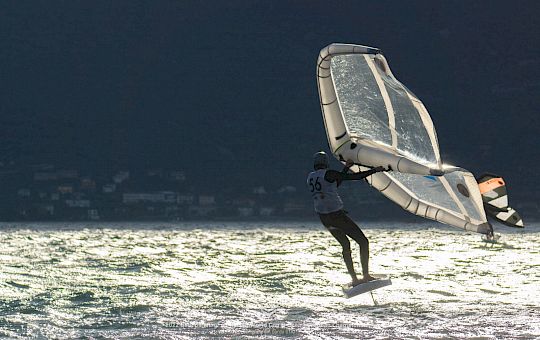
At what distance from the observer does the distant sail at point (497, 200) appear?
738 inches

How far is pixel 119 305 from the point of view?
20672 mm

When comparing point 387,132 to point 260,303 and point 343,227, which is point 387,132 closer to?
point 343,227

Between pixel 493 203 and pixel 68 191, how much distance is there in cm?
16245

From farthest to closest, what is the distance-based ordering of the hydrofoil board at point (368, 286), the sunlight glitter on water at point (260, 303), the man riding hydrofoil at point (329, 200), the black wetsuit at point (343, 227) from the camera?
the hydrofoil board at point (368, 286) → the man riding hydrofoil at point (329, 200) → the black wetsuit at point (343, 227) → the sunlight glitter on water at point (260, 303)

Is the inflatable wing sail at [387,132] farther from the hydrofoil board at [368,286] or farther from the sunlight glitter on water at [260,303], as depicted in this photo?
the sunlight glitter on water at [260,303]

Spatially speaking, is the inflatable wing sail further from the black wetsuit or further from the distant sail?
the black wetsuit

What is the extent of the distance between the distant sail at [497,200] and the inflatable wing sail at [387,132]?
205 mm

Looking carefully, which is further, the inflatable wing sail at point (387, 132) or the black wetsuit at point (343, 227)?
the inflatable wing sail at point (387, 132)

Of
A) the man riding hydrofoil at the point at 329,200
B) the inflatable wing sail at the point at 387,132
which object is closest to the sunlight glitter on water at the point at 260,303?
the man riding hydrofoil at the point at 329,200

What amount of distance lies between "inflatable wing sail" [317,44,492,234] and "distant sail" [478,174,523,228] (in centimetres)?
20

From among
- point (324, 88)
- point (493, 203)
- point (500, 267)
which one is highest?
point (324, 88)

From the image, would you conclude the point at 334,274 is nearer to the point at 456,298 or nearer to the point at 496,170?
the point at 456,298

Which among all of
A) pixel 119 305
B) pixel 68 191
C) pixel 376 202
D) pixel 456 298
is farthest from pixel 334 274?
pixel 68 191

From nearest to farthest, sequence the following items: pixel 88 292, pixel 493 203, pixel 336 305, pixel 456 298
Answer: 1. pixel 493 203
2. pixel 336 305
3. pixel 456 298
4. pixel 88 292
